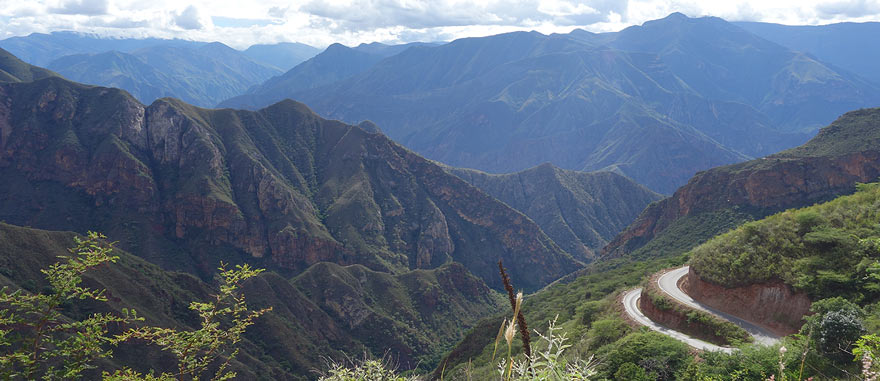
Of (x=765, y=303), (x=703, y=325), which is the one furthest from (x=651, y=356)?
(x=765, y=303)

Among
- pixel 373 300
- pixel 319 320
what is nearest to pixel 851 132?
pixel 373 300

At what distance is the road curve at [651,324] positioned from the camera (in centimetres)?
3584

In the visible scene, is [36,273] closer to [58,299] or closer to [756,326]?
[58,299]

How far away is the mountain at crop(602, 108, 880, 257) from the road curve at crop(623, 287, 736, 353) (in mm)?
74272

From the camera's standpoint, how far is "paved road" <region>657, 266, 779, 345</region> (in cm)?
3556

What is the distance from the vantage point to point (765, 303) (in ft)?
124

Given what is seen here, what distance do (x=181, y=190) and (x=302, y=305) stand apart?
2567 inches

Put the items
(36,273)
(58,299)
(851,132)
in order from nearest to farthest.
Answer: (58,299)
(36,273)
(851,132)

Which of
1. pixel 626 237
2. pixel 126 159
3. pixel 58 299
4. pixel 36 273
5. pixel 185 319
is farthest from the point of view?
pixel 626 237

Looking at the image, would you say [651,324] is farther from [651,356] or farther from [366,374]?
[366,374]

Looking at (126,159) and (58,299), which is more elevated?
Result: (58,299)

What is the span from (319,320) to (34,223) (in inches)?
3369

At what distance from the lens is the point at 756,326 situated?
37.6 metres

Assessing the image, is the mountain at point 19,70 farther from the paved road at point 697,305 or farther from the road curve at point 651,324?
the paved road at point 697,305
